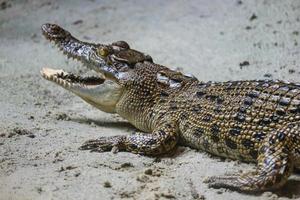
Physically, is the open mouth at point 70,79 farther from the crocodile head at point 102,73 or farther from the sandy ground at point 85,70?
the sandy ground at point 85,70

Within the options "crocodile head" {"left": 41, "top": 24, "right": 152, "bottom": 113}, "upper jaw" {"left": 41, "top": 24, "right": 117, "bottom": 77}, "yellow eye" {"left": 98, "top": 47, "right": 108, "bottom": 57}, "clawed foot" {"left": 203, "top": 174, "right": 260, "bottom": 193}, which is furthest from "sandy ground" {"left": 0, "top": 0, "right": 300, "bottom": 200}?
"yellow eye" {"left": 98, "top": 47, "right": 108, "bottom": 57}

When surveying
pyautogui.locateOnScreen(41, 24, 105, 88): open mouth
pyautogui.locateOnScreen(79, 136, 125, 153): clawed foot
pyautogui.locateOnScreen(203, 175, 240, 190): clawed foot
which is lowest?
pyautogui.locateOnScreen(79, 136, 125, 153): clawed foot

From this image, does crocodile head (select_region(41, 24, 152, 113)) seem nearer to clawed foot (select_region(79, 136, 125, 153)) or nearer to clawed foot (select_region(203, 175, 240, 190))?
clawed foot (select_region(79, 136, 125, 153))

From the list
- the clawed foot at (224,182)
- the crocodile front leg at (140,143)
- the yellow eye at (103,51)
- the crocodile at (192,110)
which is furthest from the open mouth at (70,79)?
the clawed foot at (224,182)

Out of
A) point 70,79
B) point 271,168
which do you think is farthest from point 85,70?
point 271,168

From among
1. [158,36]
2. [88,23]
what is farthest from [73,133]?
[88,23]

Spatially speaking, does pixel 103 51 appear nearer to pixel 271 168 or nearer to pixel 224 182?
pixel 224 182

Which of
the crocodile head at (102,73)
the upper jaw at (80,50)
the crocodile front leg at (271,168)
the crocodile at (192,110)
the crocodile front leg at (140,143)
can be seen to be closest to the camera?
the crocodile front leg at (271,168)

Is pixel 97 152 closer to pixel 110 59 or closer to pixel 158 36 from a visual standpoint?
pixel 110 59
